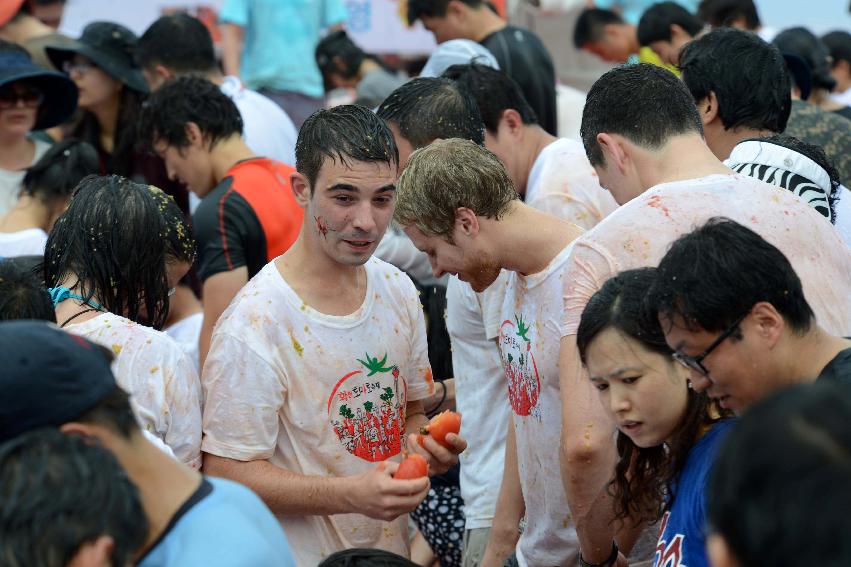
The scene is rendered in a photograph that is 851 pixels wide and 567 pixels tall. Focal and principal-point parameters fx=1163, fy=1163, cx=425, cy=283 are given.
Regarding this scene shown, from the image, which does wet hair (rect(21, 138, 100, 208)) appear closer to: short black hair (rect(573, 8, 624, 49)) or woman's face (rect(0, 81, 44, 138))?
woman's face (rect(0, 81, 44, 138))

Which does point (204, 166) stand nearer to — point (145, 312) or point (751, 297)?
point (145, 312)

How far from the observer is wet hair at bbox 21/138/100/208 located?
534cm

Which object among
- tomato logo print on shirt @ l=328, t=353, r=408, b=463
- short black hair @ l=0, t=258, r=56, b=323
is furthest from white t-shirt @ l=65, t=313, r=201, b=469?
tomato logo print on shirt @ l=328, t=353, r=408, b=463

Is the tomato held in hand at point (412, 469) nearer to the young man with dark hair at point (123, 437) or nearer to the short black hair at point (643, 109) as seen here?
the young man with dark hair at point (123, 437)

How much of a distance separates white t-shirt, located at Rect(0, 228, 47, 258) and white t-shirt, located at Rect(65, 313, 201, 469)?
1.98 meters

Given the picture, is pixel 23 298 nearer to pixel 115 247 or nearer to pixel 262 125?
pixel 115 247

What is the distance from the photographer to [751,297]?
2.27 meters

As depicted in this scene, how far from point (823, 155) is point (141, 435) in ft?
8.36

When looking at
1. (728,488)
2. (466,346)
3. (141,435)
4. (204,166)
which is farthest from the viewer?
(204,166)

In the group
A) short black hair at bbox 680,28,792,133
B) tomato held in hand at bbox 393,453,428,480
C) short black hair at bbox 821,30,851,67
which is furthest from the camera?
short black hair at bbox 821,30,851,67

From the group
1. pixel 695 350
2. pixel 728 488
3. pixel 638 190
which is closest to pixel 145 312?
pixel 638 190

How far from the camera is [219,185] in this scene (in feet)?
16.7

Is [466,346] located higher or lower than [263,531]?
lower

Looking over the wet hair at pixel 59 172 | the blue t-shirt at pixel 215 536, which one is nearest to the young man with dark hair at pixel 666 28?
the wet hair at pixel 59 172
